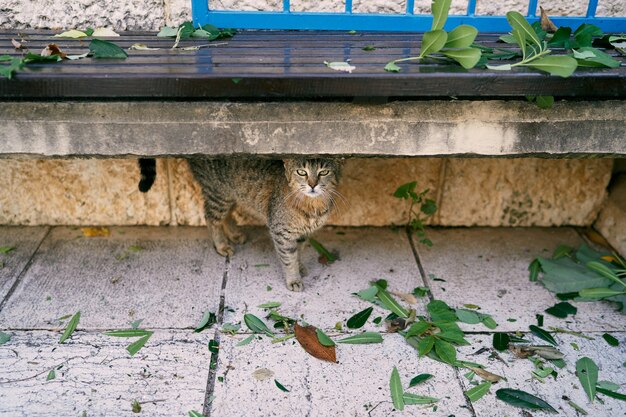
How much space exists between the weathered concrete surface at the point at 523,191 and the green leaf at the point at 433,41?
1508 millimetres

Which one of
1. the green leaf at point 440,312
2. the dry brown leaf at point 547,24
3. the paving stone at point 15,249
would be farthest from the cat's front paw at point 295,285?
the dry brown leaf at point 547,24

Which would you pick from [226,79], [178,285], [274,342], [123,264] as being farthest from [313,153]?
[123,264]

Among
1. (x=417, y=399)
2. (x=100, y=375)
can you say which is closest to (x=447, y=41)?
(x=417, y=399)

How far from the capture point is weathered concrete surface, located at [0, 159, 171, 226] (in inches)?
161

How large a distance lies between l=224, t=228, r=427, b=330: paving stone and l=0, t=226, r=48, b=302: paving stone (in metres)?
1.36

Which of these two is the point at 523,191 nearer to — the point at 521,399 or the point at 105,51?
the point at 521,399

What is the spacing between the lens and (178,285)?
3.67 m

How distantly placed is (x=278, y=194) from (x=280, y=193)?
0.02 meters

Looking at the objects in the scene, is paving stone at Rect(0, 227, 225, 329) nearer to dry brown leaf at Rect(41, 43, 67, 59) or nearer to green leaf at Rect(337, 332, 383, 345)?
green leaf at Rect(337, 332, 383, 345)

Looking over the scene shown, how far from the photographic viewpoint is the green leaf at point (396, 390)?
279 cm

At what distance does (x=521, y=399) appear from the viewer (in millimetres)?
2826

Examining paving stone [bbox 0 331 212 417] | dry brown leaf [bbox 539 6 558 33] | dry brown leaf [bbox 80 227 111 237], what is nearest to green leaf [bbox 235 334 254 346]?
paving stone [bbox 0 331 212 417]

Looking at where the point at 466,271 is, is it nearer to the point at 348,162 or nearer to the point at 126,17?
the point at 348,162

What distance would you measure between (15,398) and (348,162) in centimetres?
252
